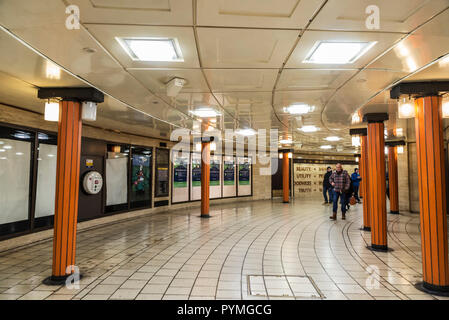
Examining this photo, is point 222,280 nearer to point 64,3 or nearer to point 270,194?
point 64,3

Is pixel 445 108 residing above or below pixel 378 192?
above

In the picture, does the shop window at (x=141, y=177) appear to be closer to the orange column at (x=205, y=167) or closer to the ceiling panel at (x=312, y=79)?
the orange column at (x=205, y=167)

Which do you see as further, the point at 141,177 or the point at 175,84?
the point at 141,177

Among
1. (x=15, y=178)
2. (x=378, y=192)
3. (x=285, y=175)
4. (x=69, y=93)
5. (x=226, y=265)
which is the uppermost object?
(x=69, y=93)

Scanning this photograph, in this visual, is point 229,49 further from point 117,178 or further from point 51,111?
point 117,178

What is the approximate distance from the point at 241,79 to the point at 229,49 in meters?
0.97

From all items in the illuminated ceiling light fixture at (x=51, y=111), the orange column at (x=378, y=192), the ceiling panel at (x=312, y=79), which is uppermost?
the ceiling panel at (x=312, y=79)

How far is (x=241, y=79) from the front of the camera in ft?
12.4

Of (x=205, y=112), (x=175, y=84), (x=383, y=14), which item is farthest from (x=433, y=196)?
(x=205, y=112)

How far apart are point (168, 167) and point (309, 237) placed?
654 cm

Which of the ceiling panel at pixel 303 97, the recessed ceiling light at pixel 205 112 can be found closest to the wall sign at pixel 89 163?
the recessed ceiling light at pixel 205 112

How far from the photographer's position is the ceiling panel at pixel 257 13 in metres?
2.07

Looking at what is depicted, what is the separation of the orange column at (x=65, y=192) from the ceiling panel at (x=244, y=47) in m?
2.27

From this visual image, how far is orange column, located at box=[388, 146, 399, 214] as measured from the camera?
32.8ft
